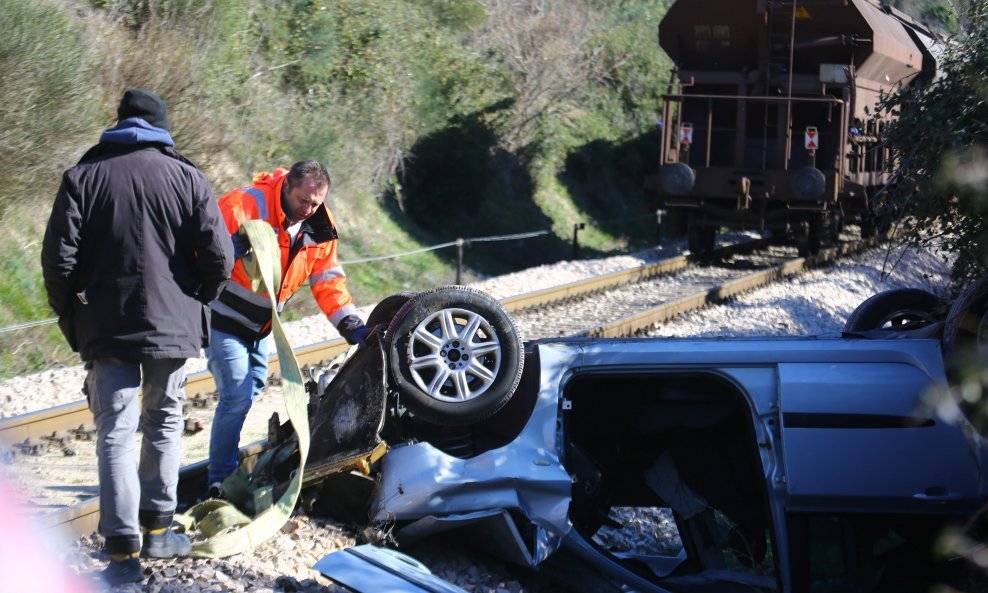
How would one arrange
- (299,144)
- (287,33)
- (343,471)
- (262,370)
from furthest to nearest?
(287,33), (299,144), (262,370), (343,471)

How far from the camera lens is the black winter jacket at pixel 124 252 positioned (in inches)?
156

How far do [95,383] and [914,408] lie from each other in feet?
10.5

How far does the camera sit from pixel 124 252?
400 centimetres

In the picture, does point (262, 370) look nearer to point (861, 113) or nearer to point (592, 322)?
point (592, 322)

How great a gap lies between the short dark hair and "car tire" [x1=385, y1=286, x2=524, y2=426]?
28.9 inches

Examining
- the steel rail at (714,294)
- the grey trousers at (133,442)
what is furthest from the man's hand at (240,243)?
the steel rail at (714,294)

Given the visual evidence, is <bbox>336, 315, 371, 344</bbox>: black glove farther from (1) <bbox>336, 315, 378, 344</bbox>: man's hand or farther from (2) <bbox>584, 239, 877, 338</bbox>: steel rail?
(2) <bbox>584, 239, 877, 338</bbox>: steel rail

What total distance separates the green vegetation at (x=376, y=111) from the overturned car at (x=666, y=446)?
6455 mm


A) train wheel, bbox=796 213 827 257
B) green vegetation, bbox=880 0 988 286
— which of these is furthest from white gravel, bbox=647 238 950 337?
green vegetation, bbox=880 0 988 286

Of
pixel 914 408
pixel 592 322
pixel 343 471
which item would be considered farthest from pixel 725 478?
pixel 592 322

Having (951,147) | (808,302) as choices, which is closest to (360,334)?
(951,147)

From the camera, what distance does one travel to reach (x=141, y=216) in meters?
4.05

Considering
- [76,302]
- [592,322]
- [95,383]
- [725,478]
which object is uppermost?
[76,302]

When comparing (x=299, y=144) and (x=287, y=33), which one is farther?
(x=287, y=33)
